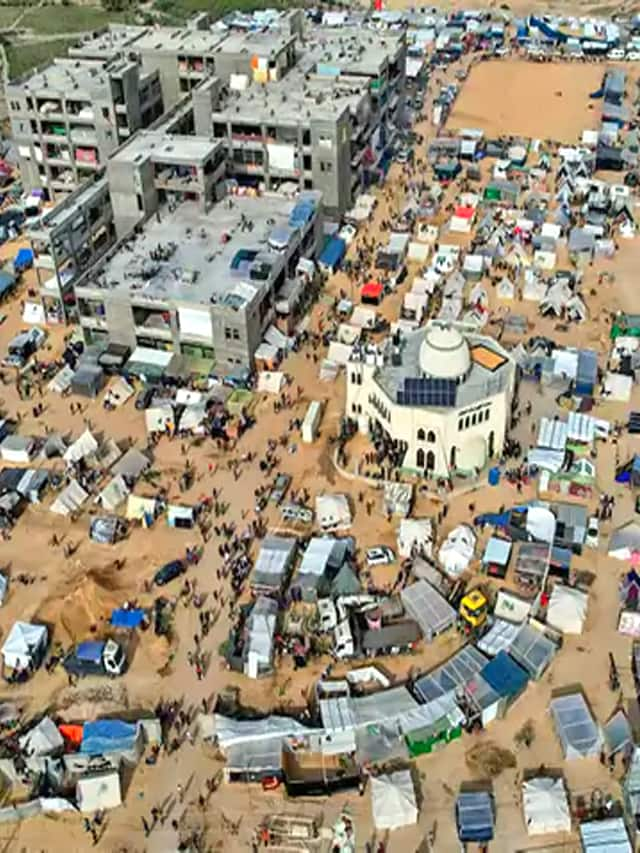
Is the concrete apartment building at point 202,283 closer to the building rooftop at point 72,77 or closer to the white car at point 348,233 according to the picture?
the white car at point 348,233

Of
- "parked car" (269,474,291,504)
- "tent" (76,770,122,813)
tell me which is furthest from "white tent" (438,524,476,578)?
"tent" (76,770,122,813)

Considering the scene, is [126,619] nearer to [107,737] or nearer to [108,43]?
[107,737]

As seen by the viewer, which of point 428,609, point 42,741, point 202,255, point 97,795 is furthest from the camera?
point 202,255

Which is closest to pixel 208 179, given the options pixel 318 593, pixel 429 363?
pixel 429 363

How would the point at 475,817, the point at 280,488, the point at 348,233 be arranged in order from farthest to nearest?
the point at 348,233 < the point at 280,488 < the point at 475,817

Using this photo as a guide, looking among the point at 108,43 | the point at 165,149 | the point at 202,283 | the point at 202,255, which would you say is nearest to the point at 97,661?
the point at 202,283

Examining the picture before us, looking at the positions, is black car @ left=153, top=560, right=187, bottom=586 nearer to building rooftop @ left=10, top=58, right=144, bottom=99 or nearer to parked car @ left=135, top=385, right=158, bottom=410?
parked car @ left=135, top=385, right=158, bottom=410

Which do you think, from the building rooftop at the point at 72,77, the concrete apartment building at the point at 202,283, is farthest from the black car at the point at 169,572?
the building rooftop at the point at 72,77
